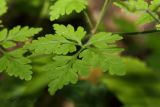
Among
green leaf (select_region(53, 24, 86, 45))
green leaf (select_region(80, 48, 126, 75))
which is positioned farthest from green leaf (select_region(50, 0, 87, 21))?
green leaf (select_region(80, 48, 126, 75))

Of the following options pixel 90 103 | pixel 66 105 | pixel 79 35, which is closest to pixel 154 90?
pixel 90 103

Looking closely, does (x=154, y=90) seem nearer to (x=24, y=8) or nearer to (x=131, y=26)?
(x=131, y=26)

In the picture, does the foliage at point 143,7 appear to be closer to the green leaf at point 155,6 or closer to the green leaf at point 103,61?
the green leaf at point 155,6

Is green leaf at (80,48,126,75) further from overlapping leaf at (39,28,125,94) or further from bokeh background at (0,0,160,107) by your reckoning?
bokeh background at (0,0,160,107)

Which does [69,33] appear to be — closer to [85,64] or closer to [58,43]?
[58,43]

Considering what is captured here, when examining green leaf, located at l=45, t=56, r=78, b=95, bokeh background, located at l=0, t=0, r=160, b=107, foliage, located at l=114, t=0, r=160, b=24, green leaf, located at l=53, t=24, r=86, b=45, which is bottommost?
bokeh background, located at l=0, t=0, r=160, b=107

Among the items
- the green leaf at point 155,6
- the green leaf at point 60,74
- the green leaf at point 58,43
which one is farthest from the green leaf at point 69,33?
the green leaf at point 155,6

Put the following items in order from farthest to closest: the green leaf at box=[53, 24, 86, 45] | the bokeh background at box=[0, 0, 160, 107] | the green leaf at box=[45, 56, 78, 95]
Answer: the bokeh background at box=[0, 0, 160, 107]
the green leaf at box=[53, 24, 86, 45]
the green leaf at box=[45, 56, 78, 95]

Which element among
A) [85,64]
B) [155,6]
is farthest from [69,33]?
[155,6]
